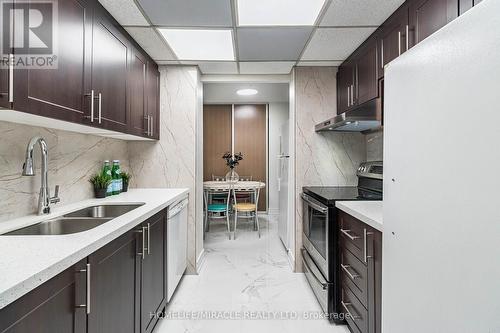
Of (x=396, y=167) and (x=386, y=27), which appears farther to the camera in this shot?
(x=386, y=27)

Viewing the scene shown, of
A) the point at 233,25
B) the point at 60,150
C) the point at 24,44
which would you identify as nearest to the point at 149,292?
the point at 60,150

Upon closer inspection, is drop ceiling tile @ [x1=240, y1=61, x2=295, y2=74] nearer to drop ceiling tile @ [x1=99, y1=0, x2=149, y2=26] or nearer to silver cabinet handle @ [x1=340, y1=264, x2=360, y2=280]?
drop ceiling tile @ [x1=99, y1=0, x2=149, y2=26]

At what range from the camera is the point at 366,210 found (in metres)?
1.69

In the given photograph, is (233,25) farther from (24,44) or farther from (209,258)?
(209,258)

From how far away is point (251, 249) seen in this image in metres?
3.71

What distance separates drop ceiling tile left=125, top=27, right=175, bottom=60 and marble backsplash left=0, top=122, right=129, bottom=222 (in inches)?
34.9

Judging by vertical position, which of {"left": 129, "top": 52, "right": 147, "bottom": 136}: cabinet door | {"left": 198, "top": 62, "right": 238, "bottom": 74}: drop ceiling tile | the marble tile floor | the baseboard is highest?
{"left": 198, "top": 62, "right": 238, "bottom": 74}: drop ceiling tile

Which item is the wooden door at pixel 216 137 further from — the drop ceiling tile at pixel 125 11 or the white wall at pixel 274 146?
the drop ceiling tile at pixel 125 11

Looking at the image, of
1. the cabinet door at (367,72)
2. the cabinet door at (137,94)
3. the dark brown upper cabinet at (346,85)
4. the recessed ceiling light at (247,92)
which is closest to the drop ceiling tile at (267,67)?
the dark brown upper cabinet at (346,85)

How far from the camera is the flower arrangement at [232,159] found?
525 centimetres

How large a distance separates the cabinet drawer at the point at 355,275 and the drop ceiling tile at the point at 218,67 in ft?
6.77

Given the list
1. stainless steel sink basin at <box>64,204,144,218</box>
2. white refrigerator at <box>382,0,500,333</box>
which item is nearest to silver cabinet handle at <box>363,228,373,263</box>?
→ white refrigerator at <box>382,0,500,333</box>

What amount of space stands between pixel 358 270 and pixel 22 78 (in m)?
1.95

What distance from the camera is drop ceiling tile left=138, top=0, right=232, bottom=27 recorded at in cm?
175
